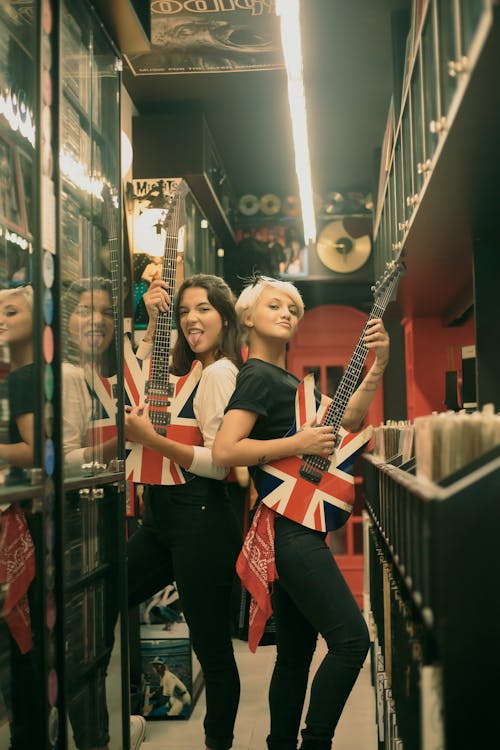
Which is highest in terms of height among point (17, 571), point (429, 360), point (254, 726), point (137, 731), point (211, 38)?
point (211, 38)

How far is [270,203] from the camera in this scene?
7.32 metres

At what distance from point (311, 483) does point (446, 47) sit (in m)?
1.30

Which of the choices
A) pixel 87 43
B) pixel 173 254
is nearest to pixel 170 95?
pixel 173 254

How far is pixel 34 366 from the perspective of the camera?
6.60 ft

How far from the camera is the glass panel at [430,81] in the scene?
2515mm

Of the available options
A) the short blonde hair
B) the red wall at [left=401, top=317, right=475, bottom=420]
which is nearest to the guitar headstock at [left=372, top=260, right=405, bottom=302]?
the short blonde hair

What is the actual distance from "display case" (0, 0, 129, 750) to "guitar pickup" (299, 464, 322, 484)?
1.95 ft

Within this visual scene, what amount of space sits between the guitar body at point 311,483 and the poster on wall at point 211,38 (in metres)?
1.99

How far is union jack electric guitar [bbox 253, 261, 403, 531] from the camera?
2.62m

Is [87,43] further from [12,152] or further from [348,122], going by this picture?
[348,122]

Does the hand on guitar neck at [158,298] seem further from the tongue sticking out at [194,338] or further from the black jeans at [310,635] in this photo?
the black jeans at [310,635]

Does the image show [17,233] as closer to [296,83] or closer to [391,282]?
[391,282]

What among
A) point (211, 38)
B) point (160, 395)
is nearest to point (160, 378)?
point (160, 395)

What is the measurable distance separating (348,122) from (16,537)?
433 centimetres
